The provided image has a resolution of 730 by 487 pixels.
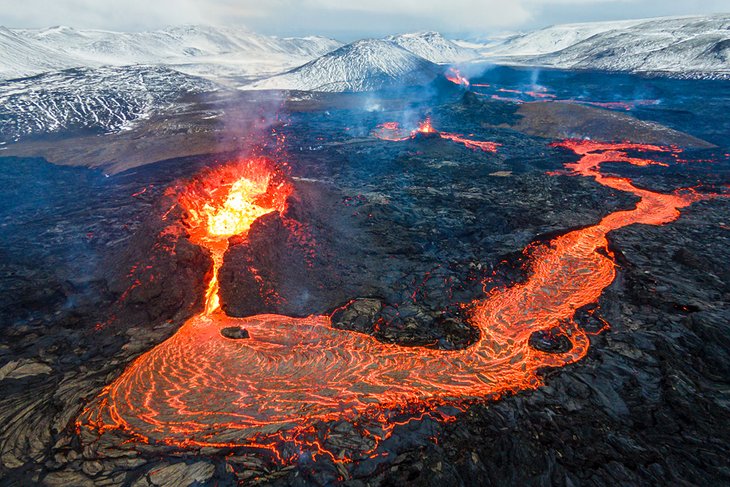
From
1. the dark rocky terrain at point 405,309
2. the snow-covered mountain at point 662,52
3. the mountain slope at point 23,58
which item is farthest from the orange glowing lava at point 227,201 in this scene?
the mountain slope at point 23,58

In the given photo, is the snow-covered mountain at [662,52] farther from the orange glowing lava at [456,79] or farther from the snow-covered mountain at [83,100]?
the snow-covered mountain at [83,100]

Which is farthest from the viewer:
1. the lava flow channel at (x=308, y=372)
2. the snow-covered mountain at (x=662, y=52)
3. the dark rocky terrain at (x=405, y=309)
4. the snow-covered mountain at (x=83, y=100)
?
the snow-covered mountain at (x=662, y=52)

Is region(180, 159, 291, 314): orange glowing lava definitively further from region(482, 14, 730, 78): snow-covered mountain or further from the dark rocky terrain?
region(482, 14, 730, 78): snow-covered mountain

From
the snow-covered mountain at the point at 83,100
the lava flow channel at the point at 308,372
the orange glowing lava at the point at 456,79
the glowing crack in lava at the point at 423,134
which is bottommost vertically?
the lava flow channel at the point at 308,372

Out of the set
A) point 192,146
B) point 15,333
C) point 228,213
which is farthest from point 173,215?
point 192,146

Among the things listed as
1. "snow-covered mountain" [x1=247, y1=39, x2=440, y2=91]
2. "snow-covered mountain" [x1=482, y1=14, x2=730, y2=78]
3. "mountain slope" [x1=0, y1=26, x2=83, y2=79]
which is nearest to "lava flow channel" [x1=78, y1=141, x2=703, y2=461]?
"snow-covered mountain" [x1=247, y1=39, x2=440, y2=91]

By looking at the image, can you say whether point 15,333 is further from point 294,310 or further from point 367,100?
point 367,100

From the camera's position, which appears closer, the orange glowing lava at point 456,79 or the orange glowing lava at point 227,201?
the orange glowing lava at point 227,201

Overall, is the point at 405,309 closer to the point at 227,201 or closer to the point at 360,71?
the point at 227,201

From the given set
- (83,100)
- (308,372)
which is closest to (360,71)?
(83,100)
